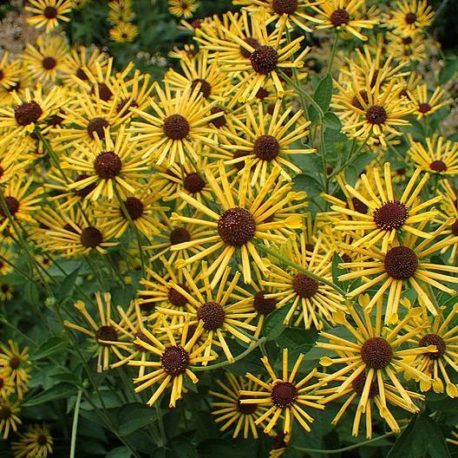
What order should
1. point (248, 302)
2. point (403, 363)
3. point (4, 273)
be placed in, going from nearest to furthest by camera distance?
1. point (403, 363)
2. point (248, 302)
3. point (4, 273)

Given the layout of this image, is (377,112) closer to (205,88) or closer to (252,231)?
(205,88)

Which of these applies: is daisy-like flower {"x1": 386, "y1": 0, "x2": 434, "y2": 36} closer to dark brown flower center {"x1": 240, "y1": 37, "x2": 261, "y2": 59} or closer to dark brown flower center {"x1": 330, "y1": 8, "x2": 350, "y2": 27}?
dark brown flower center {"x1": 330, "y1": 8, "x2": 350, "y2": 27}

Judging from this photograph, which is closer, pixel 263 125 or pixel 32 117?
pixel 263 125

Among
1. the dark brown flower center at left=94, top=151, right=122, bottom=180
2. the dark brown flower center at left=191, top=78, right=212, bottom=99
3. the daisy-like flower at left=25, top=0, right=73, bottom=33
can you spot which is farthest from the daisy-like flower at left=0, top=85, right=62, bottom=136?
the daisy-like flower at left=25, top=0, right=73, bottom=33

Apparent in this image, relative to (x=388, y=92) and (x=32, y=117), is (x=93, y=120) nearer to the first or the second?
(x=32, y=117)

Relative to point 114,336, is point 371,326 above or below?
below

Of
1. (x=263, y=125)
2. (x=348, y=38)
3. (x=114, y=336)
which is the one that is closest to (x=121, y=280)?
(x=114, y=336)

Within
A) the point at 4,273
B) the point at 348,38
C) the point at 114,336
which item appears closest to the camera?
the point at 114,336
